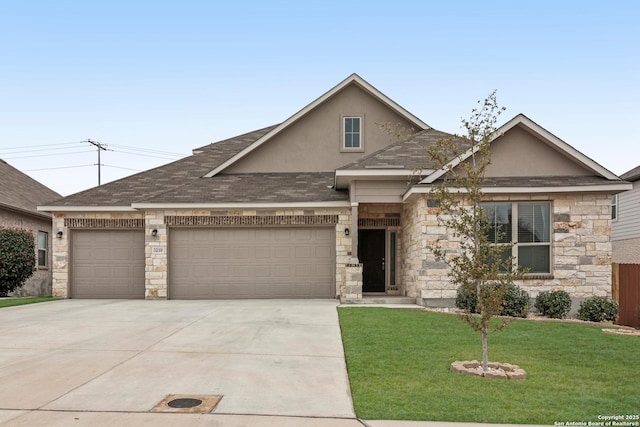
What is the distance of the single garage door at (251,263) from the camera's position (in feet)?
55.0

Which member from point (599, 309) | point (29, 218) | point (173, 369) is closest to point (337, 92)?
point (599, 309)

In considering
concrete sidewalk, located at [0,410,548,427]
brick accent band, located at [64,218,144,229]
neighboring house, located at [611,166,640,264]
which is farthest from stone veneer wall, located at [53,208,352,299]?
neighboring house, located at [611,166,640,264]

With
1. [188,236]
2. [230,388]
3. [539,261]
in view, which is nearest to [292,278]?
[188,236]

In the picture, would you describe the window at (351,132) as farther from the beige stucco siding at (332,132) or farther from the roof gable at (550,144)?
the roof gable at (550,144)

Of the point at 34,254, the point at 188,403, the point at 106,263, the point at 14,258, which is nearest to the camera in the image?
the point at 188,403

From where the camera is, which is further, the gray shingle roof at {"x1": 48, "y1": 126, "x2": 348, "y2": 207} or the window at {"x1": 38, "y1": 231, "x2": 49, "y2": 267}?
the window at {"x1": 38, "y1": 231, "x2": 49, "y2": 267}

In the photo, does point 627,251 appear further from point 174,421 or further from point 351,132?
point 174,421

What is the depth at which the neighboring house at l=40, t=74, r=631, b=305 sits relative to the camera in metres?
13.8

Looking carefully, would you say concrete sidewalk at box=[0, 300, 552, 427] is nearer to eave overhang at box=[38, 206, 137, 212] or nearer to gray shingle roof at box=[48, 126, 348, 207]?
gray shingle roof at box=[48, 126, 348, 207]

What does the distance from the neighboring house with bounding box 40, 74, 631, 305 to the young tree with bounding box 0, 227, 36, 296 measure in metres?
2.37

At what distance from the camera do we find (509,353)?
7980mm

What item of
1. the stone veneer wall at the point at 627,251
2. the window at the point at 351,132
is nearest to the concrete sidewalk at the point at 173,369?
the window at the point at 351,132

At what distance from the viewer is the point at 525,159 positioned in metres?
14.3

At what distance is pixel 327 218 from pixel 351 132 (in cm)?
383
